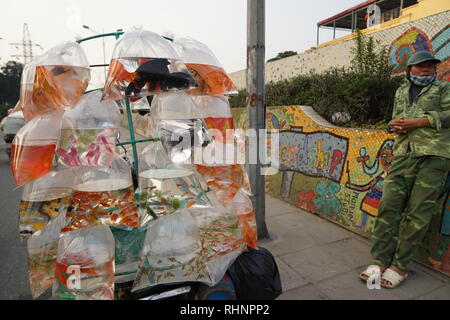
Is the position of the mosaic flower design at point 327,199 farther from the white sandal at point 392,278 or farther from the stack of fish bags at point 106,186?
the stack of fish bags at point 106,186

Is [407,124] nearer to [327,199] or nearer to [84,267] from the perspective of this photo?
[327,199]

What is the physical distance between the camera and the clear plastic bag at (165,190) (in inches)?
68.0

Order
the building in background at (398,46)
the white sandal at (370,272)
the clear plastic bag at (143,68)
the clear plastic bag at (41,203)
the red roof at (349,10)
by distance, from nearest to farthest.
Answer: the clear plastic bag at (143,68)
the clear plastic bag at (41,203)
the white sandal at (370,272)
the building in background at (398,46)
the red roof at (349,10)

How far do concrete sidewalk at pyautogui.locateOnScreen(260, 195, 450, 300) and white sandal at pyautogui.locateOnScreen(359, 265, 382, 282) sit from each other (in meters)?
0.05

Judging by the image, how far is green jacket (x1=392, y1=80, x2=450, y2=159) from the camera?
235cm

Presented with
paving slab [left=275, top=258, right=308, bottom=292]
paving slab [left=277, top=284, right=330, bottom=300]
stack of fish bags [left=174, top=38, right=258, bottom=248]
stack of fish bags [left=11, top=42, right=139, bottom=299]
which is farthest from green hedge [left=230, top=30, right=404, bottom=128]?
stack of fish bags [left=11, top=42, right=139, bottom=299]

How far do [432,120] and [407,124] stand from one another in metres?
0.17

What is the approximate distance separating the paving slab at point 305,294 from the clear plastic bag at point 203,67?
1.79 meters

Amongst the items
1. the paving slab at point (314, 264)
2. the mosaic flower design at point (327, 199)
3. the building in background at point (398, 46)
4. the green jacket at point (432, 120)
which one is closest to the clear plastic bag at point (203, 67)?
the green jacket at point (432, 120)

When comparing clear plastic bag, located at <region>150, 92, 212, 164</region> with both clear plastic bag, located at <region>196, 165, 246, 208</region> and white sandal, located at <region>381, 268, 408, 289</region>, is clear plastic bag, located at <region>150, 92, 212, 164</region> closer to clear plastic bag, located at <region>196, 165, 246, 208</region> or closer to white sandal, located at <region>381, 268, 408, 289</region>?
clear plastic bag, located at <region>196, 165, 246, 208</region>

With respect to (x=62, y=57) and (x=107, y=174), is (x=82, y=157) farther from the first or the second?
(x=62, y=57)
